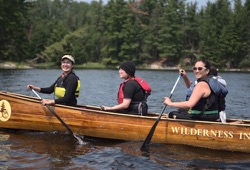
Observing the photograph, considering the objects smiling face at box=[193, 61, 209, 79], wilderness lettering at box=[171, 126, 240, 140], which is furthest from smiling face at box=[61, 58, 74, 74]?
smiling face at box=[193, 61, 209, 79]

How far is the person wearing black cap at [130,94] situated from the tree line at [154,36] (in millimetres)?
55166

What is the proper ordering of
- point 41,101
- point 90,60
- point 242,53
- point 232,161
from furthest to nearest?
point 90,60, point 242,53, point 41,101, point 232,161

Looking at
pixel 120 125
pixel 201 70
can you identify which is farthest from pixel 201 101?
pixel 120 125

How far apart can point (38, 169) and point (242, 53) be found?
63380mm

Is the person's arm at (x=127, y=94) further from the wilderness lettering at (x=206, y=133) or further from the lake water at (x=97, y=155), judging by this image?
the wilderness lettering at (x=206, y=133)

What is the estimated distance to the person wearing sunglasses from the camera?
24.2 feet

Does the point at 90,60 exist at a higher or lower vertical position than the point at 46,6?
lower

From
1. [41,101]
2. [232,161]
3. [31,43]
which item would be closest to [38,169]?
[41,101]

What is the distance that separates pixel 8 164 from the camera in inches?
265

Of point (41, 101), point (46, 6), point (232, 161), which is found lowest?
point (232, 161)

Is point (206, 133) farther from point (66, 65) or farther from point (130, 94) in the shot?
point (66, 65)

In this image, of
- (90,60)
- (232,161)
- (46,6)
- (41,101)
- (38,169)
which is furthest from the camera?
(46,6)

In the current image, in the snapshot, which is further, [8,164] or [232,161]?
[232,161]

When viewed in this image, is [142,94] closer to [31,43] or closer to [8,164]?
[8,164]
